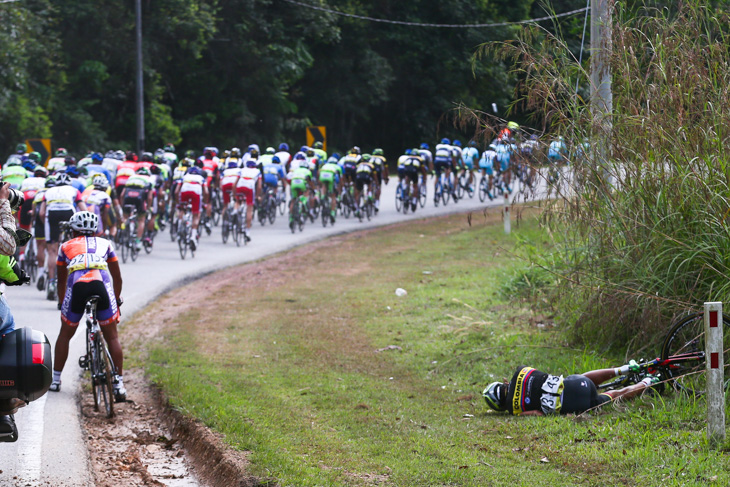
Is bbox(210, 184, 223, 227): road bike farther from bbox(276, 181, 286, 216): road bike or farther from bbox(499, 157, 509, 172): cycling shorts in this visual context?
bbox(499, 157, 509, 172): cycling shorts

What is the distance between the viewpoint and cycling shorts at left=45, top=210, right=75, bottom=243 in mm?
14695

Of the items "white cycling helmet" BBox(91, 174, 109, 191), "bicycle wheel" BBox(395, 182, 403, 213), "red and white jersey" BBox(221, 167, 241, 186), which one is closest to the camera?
"white cycling helmet" BBox(91, 174, 109, 191)

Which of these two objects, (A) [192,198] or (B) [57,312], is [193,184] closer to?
(A) [192,198]

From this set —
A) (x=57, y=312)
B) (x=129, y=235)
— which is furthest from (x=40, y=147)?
(x=57, y=312)

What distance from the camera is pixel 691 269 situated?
27.7 ft

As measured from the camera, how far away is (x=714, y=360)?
6.54m

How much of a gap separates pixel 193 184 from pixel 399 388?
11819 millimetres

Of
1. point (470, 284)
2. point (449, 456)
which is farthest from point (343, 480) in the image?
point (470, 284)

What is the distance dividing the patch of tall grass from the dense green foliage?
1804 centimetres

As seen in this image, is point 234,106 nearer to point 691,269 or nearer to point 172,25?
point 172,25

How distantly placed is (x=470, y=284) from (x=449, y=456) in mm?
9008

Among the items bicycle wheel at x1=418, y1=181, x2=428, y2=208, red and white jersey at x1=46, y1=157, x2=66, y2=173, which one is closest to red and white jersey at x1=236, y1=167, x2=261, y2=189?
red and white jersey at x1=46, y1=157, x2=66, y2=173

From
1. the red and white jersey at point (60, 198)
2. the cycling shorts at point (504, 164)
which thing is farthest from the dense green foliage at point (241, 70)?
the cycling shorts at point (504, 164)

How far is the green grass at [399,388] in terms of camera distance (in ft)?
21.1
